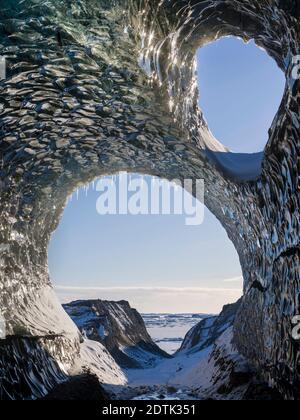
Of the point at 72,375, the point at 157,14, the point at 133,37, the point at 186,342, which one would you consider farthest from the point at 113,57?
the point at 186,342

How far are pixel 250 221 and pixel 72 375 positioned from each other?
6.22 m

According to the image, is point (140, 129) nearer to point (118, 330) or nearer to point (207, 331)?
point (118, 330)

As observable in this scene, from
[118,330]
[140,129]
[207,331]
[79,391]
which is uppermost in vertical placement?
[140,129]

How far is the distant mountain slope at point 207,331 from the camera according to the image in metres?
27.4

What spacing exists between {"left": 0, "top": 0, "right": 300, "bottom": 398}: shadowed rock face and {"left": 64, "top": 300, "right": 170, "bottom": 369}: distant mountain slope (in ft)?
47.8

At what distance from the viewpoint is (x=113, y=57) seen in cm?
633

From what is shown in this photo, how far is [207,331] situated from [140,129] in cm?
2498

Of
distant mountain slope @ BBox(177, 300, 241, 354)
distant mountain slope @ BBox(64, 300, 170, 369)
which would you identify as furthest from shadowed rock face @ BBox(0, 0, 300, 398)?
distant mountain slope @ BBox(177, 300, 241, 354)

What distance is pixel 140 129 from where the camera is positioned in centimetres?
887

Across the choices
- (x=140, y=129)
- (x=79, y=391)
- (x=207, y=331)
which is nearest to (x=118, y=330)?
(x=207, y=331)

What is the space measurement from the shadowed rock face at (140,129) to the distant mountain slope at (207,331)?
16557 mm

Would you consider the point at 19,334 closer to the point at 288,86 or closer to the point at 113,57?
the point at 113,57

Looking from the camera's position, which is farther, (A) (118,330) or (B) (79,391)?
(A) (118,330)

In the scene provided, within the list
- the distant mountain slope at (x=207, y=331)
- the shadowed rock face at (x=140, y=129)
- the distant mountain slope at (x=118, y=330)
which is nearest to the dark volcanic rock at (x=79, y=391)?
the shadowed rock face at (x=140, y=129)
